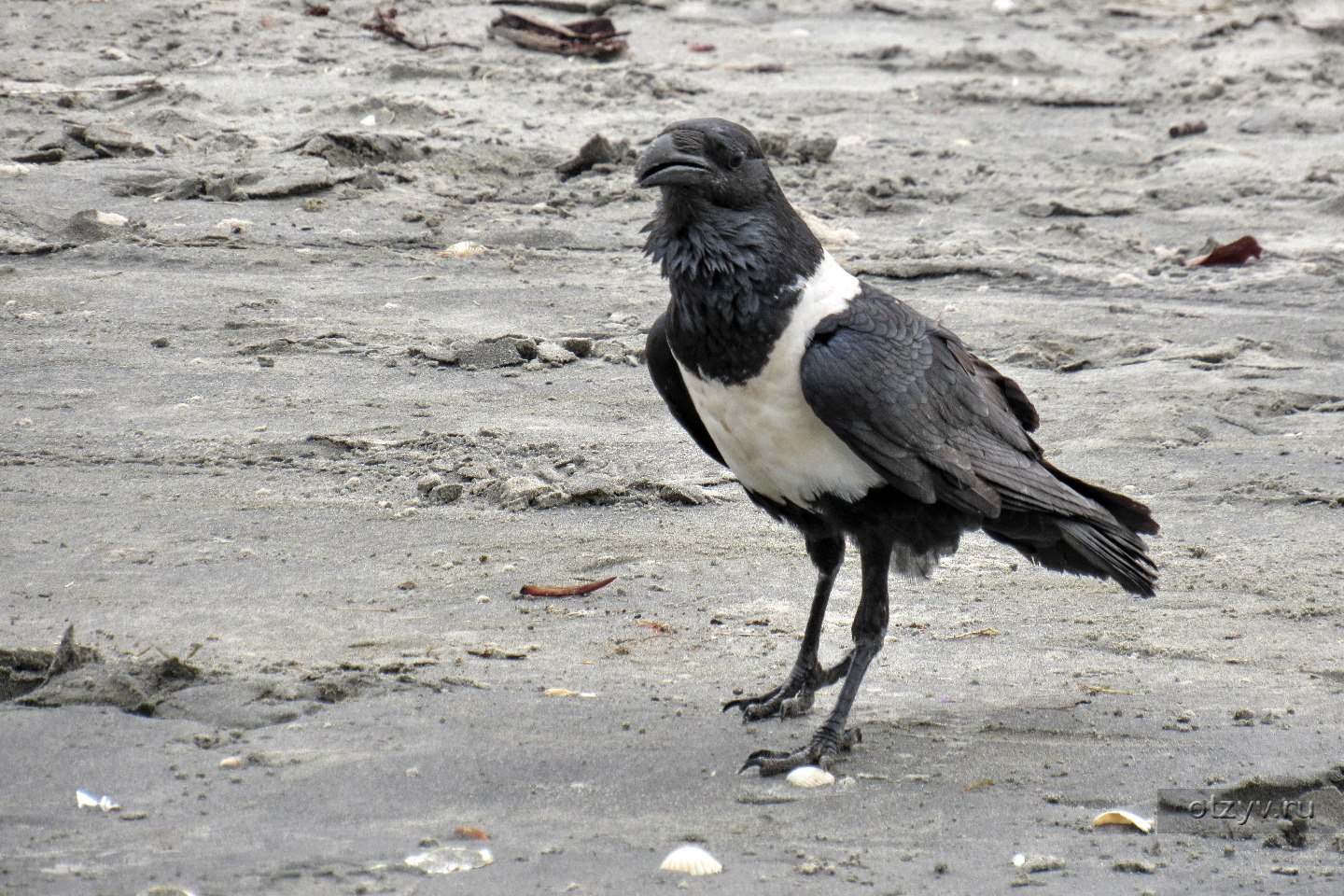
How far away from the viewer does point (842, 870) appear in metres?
3.29

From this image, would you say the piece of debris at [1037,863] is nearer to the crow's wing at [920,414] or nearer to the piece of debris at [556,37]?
the crow's wing at [920,414]

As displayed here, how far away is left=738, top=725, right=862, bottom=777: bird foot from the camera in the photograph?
12.7ft

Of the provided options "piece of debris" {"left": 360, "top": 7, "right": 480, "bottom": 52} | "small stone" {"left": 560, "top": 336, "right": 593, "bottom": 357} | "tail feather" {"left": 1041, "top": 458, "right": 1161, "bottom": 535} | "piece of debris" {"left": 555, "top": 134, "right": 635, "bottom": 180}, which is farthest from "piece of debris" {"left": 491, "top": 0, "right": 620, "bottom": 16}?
"tail feather" {"left": 1041, "top": 458, "right": 1161, "bottom": 535}

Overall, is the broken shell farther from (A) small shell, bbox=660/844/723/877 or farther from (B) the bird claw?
(A) small shell, bbox=660/844/723/877

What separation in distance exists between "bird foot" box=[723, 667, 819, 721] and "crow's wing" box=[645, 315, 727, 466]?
64 cm

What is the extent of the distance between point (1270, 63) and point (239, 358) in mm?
8596

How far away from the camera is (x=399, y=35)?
10.6m

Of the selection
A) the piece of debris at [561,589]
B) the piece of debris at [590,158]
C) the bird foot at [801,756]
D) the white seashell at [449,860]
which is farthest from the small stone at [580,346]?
the white seashell at [449,860]

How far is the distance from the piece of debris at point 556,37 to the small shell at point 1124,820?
816 cm

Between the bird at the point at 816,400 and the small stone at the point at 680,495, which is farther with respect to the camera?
the small stone at the point at 680,495

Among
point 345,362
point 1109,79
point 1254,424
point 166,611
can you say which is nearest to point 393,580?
point 166,611

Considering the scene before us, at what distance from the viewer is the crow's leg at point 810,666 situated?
4.25 metres

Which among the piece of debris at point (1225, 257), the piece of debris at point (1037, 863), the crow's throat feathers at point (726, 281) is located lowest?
the piece of debris at point (1037, 863)

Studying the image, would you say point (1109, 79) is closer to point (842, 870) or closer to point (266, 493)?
point (266, 493)
